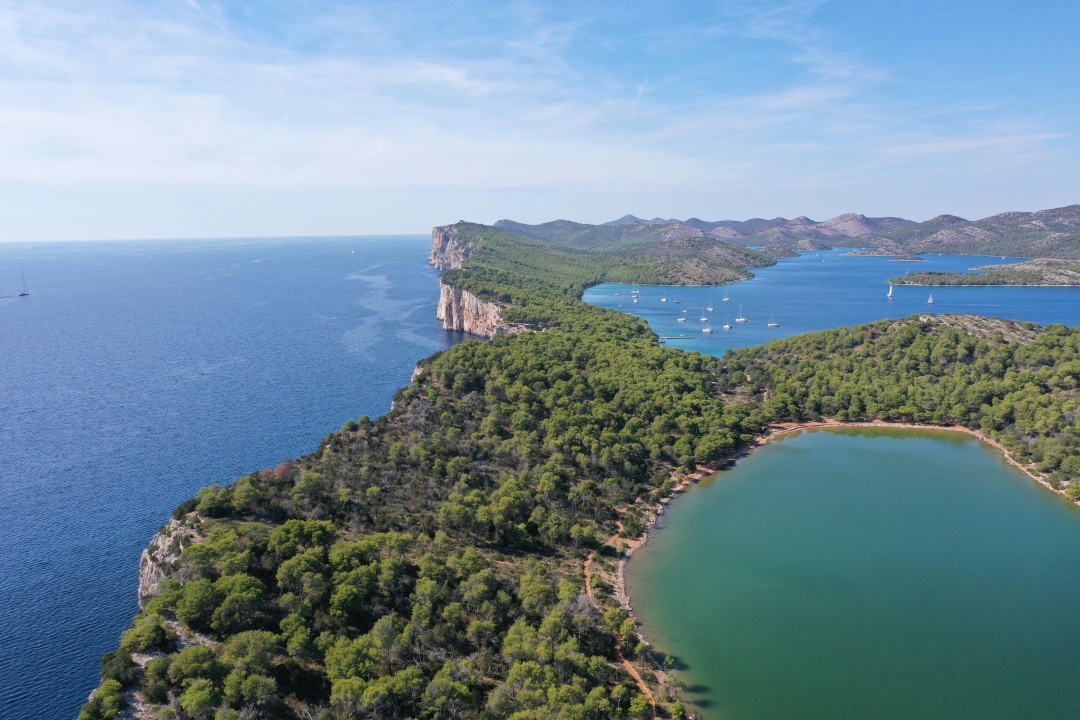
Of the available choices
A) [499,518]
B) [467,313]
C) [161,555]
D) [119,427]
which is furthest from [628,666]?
[467,313]

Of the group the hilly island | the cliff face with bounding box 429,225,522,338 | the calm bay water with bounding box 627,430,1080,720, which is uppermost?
the cliff face with bounding box 429,225,522,338

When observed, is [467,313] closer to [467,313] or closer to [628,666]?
[467,313]

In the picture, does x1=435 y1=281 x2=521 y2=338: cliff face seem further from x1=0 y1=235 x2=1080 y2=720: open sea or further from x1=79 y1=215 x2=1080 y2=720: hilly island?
x1=79 y1=215 x2=1080 y2=720: hilly island

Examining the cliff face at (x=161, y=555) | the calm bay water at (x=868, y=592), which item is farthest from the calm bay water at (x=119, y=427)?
the calm bay water at (x=868, y=592)

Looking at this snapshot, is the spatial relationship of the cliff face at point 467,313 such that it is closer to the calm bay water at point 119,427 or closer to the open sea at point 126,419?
the open sea at point 126,419

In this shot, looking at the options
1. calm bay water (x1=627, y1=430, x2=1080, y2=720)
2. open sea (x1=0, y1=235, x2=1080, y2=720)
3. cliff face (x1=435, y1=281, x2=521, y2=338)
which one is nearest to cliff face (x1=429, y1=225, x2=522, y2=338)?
cliff face (x1=435, y1=281, x2=521, y2=338)

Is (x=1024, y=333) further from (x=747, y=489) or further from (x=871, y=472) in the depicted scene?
(x=747, y=489)
